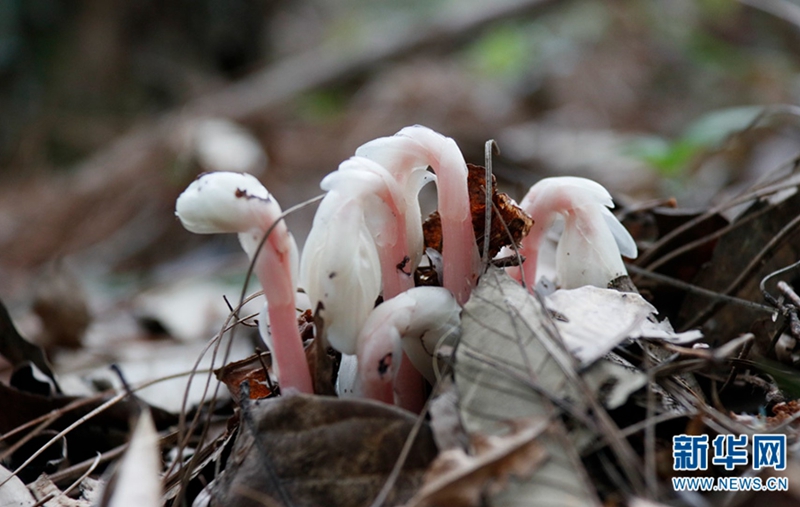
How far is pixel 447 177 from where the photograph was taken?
1264 mm

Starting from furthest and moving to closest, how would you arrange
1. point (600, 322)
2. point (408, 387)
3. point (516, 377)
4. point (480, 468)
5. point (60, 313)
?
point (60, 313) < point (408, 387) < point (600, 322) < point (516, 377) < point (480, 468)

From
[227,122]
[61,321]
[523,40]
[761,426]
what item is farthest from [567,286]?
[523,40]

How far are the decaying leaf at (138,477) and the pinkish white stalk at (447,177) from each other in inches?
22.7

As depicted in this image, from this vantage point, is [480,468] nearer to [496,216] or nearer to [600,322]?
[600,322]

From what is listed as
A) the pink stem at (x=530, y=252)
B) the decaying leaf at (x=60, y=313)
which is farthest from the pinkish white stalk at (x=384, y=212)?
the decaying leaf at (x=60, y=313)

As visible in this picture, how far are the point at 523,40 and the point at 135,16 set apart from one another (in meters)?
4.99

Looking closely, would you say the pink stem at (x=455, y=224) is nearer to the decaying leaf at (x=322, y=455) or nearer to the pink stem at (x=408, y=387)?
the pink stem at (x=408, y=387)

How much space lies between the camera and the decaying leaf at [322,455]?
105 cm

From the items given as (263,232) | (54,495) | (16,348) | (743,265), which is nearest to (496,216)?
(263,232)

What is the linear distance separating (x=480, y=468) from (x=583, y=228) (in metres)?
0.62

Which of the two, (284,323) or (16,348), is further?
(16,348)

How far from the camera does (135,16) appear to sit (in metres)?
6.70

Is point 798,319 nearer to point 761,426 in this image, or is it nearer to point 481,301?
point 761,426

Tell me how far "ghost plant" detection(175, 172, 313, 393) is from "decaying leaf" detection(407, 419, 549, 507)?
1.17 ft
